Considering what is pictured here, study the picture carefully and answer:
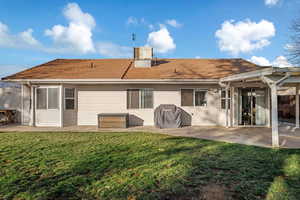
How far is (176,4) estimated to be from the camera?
13.1 metres

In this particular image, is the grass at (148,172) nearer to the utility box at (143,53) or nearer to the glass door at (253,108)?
the glass door at (253,108)

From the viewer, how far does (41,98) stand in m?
8.80

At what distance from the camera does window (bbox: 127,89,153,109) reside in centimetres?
920

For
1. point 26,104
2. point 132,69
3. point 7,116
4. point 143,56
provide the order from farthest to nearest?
point 143,56 → point 132,69 → point 7,116 → point 26,104

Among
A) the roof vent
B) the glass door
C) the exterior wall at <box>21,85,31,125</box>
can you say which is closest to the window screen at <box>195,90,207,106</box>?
the glass door

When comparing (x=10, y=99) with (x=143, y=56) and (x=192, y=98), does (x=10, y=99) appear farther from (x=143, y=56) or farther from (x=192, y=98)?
(x=192, y=98)

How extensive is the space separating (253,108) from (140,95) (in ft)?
21.7

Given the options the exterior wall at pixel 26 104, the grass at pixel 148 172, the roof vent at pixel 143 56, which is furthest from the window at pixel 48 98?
the roof vent at pixel 143 56

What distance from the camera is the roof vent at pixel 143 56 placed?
10.8 metres

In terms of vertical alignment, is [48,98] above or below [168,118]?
above

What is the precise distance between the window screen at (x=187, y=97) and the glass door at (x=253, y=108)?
9.19 ft

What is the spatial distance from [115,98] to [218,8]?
34.9 ft

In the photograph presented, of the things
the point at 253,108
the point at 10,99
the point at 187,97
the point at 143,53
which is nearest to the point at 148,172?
the point at 187,97

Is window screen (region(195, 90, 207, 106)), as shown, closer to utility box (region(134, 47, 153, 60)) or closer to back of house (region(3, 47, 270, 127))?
back of house (region(3, 47, 270, 127))
